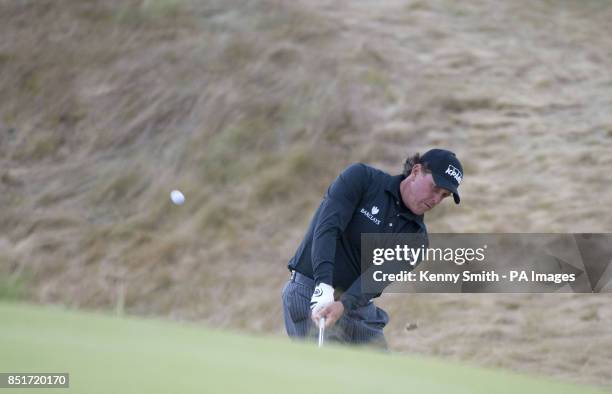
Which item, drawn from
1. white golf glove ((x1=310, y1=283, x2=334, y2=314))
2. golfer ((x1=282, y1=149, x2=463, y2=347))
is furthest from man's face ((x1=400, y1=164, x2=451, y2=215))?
white golf glove ((x1=310, y1=283, x2=334, y2=314))

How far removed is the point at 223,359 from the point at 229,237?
9.74m

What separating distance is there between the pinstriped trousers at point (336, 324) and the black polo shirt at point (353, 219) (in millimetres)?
76

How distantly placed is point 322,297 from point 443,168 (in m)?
0.94

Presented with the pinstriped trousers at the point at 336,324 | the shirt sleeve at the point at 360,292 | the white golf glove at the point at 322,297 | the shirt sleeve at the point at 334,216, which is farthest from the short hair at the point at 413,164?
the white golf glove at the point at 322,297

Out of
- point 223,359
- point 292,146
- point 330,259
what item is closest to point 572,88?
point 292,146

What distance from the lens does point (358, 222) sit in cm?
501

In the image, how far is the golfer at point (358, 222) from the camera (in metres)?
4.95

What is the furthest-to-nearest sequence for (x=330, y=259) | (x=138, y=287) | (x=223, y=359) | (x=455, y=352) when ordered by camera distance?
1. (x=138, y=287)
2. (x=455, y=352)
3. (x=330, y=259)
4. (x=223, y=359)

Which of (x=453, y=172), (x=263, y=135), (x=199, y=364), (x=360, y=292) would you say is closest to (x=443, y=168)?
(x=453, y=172)

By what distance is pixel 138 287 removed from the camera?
1159 centimetres

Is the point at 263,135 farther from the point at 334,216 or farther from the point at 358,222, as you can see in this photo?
the point at 334,216

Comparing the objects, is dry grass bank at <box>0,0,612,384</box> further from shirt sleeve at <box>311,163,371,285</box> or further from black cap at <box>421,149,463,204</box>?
shirt sleeve at <box>311,163,371,285</box>

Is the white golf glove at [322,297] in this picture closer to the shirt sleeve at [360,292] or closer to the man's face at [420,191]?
the shirt sleeve at [360,292]

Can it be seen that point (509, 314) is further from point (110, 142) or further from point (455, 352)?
point (110, 142)
